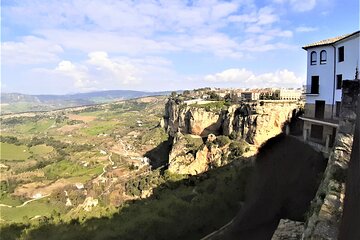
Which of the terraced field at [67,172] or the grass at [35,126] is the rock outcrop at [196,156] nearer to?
the terraced field at [67,172]

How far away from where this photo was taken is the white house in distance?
18578 mm

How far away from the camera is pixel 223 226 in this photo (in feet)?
66.9

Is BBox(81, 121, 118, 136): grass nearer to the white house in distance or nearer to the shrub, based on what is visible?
the shrub

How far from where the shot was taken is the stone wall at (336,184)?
7.54 meters

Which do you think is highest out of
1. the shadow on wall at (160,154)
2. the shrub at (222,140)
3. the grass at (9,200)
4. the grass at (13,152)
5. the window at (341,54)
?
the window at (341,54)

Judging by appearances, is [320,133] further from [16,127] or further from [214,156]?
Answer: [16,127]

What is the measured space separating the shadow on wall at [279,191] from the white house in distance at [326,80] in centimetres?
141

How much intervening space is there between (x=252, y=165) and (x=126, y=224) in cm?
1052

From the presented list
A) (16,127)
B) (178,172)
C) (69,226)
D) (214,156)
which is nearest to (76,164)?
(178,172)

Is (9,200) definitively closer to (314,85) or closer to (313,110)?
(313,110)

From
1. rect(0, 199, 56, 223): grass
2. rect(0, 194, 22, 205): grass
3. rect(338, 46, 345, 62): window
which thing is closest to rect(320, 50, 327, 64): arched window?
rect(338, 46, 345, 62): window

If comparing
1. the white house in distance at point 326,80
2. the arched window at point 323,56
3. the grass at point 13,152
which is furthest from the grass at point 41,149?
the arched window at point 323,56

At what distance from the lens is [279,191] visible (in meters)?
21.0

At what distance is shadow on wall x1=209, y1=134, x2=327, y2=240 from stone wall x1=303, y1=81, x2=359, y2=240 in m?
8.20
